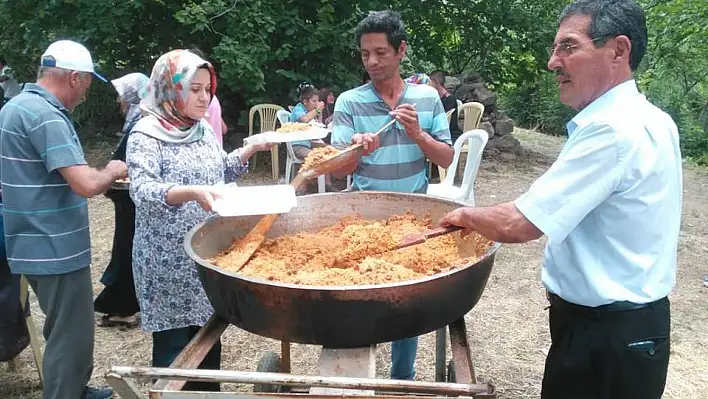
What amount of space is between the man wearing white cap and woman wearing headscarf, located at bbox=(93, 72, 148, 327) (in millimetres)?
704

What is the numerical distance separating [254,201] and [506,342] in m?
2.47

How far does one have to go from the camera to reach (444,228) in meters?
1.76

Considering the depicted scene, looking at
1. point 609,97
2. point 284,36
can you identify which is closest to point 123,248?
point 609,97

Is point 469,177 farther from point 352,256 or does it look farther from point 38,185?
point 38,185

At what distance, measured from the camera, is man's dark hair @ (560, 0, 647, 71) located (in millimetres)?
1545

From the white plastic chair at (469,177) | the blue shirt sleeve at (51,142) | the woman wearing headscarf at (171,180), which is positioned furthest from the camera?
the white plastic chair at (469,177)

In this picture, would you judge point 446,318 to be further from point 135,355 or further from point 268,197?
point 135,355

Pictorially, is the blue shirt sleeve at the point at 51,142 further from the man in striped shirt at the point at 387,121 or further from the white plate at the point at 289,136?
the man in striped shirt at the point at 387,121

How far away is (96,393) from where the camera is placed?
3016 mm

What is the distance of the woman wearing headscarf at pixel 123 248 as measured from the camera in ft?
11.0

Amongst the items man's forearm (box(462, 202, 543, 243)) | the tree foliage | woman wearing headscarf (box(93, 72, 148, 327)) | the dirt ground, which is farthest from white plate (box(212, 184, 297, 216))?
the tree foliage

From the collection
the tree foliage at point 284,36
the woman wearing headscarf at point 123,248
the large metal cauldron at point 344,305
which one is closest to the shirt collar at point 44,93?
the woman wearing headscarf at point 123,248

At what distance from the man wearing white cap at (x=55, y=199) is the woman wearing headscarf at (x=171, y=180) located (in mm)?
352

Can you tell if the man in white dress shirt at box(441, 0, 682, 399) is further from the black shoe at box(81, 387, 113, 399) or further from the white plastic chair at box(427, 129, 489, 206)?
the white plastic chair at box(427, 129, 489, 206)
